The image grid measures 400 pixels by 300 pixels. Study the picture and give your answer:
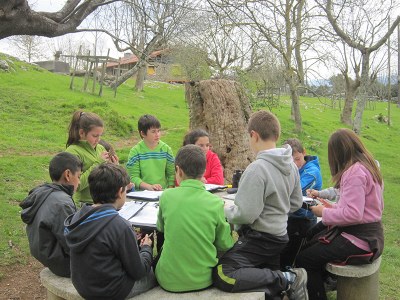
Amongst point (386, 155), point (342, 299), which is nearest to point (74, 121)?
point (342, 299)

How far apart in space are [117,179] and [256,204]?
914 millimetres

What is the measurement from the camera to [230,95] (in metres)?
6.84

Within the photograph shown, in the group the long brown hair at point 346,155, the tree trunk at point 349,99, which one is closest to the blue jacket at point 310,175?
the long brown hair at point 346,155

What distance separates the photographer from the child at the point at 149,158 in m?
4.48

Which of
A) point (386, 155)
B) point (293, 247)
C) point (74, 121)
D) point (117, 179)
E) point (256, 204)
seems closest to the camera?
point (117, 179)

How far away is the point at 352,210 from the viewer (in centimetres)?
313

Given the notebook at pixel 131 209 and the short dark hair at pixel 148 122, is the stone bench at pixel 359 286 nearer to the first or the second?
the notebook at pixel 131 209

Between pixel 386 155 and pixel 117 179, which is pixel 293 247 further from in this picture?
pixel 386 155

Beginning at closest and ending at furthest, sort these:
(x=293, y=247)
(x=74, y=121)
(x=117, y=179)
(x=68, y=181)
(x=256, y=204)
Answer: (x=117, y=179) < (x=256, y=204) < (x=68, y=181) < (x=293, y=247) < (x=74, y=121)

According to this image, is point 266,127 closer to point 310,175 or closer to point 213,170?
point 310,175

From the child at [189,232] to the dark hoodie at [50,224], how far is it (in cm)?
62

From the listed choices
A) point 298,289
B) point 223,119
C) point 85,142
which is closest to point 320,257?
point 298,289

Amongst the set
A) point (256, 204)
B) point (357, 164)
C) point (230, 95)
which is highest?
point (230, 95)

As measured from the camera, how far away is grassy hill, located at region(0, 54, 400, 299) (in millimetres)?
5637
